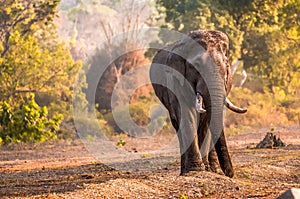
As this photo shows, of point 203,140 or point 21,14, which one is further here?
point 21,14

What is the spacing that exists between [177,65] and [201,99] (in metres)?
1.15

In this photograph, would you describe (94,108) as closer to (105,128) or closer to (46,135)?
(105,128)

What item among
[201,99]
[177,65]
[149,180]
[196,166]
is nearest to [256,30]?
[177,65]

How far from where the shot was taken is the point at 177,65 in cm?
1358

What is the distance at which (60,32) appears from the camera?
112125 millimetres

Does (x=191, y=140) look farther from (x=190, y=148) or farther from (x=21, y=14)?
(x=21, y=14)

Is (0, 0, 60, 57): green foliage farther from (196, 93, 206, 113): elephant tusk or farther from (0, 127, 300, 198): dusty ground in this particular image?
(196, 93, 206, 113): elephant tusk

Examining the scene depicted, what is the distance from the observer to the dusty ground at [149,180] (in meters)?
11.1

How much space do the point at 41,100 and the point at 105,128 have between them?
8121 millimetres

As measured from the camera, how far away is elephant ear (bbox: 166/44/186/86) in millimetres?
13375

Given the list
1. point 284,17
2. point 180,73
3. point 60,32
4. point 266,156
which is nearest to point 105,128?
point 284,17

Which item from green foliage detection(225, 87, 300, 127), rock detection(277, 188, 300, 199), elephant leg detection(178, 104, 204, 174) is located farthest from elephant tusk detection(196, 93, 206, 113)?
green foliage detection(225, 87, 300, 127)

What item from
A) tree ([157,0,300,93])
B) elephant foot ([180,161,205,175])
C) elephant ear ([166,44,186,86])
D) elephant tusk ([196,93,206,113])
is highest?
tree ([157,0,300,93])

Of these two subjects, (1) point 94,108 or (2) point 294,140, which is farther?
(1) point 94,108
